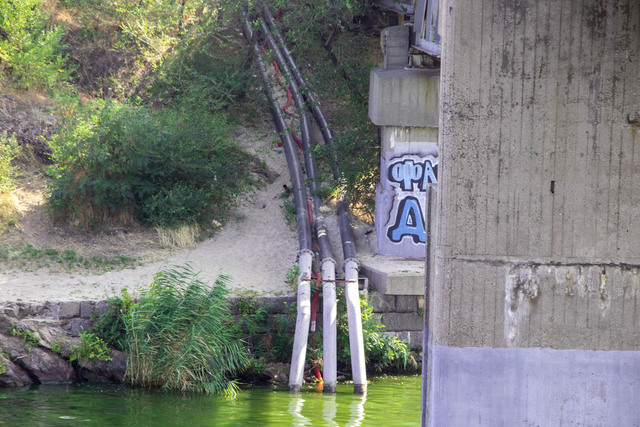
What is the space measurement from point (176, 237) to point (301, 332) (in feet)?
14.2

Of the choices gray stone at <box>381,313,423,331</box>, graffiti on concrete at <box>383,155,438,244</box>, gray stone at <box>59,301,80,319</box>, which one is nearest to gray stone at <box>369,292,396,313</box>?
gray stone at <box>381,313,423,331</box>

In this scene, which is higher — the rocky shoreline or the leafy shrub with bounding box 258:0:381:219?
the leafy shrub with bounding box 258:0:381:219

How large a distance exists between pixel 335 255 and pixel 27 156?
7173 millimetres

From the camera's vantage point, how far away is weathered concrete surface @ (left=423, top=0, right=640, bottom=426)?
589 cm

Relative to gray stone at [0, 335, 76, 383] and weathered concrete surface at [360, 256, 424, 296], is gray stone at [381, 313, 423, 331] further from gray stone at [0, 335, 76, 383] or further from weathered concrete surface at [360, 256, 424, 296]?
gray stone at [0, 335, 76, 383]

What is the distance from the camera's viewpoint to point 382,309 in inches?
508

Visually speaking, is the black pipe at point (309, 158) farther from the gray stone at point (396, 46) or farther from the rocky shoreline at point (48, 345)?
the rocky shoreline at point (48, 345)

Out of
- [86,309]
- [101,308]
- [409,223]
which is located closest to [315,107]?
[409,223]

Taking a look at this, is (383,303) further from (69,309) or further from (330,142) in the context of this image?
(69,309)

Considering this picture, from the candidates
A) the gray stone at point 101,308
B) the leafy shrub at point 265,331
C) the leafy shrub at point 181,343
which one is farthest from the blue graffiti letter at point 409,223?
the gray stone at point 101,308

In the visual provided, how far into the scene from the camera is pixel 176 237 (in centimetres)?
1500

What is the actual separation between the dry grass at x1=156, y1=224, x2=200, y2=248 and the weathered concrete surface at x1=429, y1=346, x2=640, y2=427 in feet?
31.5

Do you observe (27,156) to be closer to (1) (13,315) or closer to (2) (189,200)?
(2) (189,200)

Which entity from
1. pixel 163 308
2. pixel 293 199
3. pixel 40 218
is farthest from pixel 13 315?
pixel 293 199
